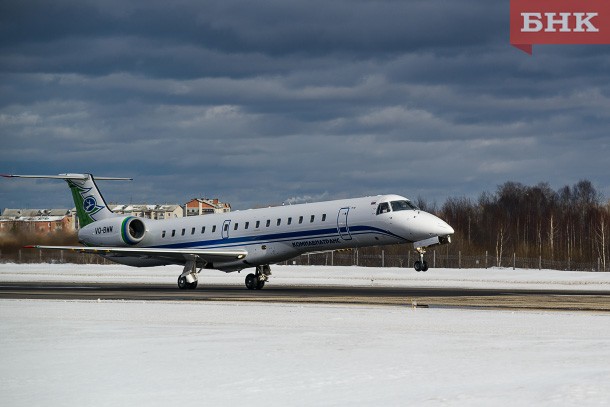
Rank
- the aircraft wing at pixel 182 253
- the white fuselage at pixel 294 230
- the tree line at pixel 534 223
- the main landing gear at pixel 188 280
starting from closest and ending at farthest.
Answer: the white fuselage at pixel 294 230 < the main landing gear at pixel 188 280 < the aircraft wing at pixel 182 253 < the tree line at pixel 534 223

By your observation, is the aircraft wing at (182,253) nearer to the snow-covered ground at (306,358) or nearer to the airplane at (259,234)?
the airplane at (259,234)

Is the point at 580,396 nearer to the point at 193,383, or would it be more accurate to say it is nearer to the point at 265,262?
the point at 193,383

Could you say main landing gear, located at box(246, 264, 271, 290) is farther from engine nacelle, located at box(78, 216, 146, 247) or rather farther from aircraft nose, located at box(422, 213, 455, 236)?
engine nacelle, located at box(78, 216, 146, 247)

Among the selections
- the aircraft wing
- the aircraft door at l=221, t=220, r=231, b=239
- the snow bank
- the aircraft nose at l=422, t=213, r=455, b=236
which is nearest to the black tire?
the aircraft wing

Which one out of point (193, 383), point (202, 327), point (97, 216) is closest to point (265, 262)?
point (97, 216)

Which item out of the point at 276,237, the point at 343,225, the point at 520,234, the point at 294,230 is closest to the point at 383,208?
the point at 343,225

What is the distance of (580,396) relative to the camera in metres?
11.4

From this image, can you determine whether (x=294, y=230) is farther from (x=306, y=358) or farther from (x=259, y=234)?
(x=306, y=358)

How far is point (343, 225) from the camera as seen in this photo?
4244cm

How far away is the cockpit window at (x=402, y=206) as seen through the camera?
41.5 metres

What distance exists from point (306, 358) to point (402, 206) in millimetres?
26815

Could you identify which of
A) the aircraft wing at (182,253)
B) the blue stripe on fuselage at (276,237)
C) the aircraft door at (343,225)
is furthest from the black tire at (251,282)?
the aircraft door at (343,225)

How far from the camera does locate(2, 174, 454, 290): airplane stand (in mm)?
41300

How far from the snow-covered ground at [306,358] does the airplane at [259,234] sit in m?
16.2
